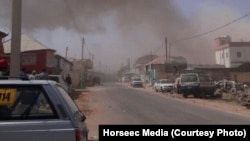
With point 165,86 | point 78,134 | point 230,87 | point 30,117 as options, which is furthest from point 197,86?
point 30,117

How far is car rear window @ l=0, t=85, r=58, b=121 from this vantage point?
189 inches

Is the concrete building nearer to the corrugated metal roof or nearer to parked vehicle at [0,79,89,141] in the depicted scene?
the corrugated metal roof

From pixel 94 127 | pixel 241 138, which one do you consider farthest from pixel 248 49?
pixel 241 138

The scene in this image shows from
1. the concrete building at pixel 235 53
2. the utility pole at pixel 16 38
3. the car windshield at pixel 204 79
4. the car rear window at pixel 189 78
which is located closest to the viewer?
the utility pole at pixel 16 38

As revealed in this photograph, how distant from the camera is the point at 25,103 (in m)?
4.93

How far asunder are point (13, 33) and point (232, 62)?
75.1 m

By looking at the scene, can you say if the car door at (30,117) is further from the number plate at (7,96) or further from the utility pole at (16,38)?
the utility pole at (16,38)

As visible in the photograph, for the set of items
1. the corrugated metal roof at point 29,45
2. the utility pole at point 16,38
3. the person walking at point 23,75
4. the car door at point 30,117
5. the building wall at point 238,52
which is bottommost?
the car door at point 30,117

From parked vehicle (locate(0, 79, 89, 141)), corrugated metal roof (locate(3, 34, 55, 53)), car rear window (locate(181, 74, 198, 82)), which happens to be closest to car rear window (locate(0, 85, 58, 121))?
parked vehicle (locate(0, 79, 89, 141))

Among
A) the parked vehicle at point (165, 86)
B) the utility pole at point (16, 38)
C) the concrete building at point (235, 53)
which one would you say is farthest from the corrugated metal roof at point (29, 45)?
the concrete building at point (235, 53)

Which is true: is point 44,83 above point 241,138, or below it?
above

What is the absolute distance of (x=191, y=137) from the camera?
6742 millimetres

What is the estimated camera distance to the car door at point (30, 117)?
4.71 metres

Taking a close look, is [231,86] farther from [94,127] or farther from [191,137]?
[191,137]
